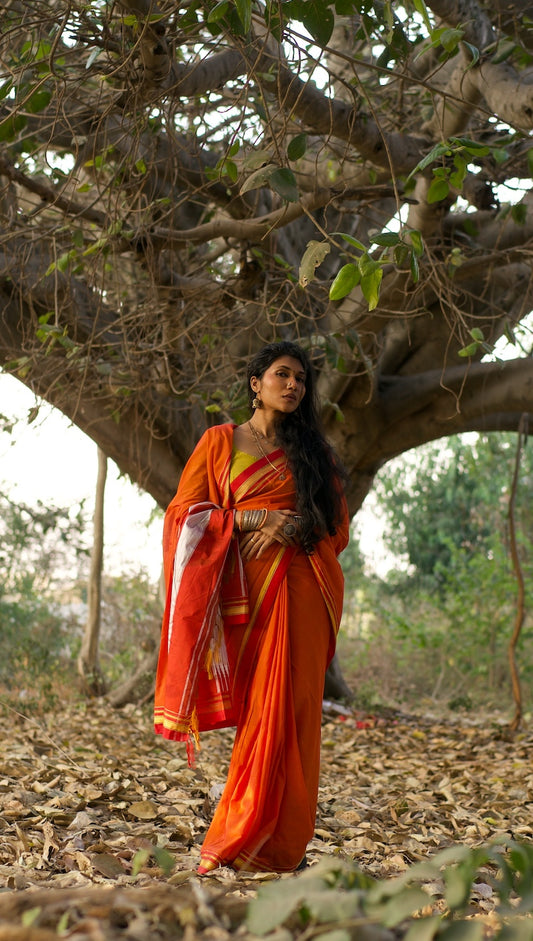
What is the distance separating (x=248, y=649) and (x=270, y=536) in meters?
0.42

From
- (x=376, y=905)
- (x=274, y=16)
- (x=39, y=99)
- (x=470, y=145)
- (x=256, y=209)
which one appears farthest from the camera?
(x=256, y=209)

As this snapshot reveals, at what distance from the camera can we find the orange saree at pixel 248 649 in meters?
3.00

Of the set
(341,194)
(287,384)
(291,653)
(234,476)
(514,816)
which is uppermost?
(341,194)

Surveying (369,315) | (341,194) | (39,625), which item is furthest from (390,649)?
(341,194)

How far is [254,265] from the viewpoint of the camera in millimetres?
4930

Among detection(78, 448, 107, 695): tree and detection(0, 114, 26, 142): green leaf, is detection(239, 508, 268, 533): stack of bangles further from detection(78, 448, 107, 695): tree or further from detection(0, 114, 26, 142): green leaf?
detection(78, 448, 107, 695): tree

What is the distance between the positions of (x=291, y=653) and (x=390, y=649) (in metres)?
8.61

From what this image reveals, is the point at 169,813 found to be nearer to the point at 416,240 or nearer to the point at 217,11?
the point at 416,240

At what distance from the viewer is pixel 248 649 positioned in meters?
3.32

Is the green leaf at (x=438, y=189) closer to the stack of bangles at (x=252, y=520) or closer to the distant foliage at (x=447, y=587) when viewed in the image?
the stack of bangles at (x=252, y=520)

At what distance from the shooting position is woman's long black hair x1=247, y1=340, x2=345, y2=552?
3.42 metres

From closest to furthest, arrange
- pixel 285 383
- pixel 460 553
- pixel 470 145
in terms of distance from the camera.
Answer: pixel 470 145 < pixel 285 383 < pixel 460 553

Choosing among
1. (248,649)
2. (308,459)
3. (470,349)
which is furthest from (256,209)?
(248,649)

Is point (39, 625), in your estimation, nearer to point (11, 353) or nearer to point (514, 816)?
point (11, 353)
